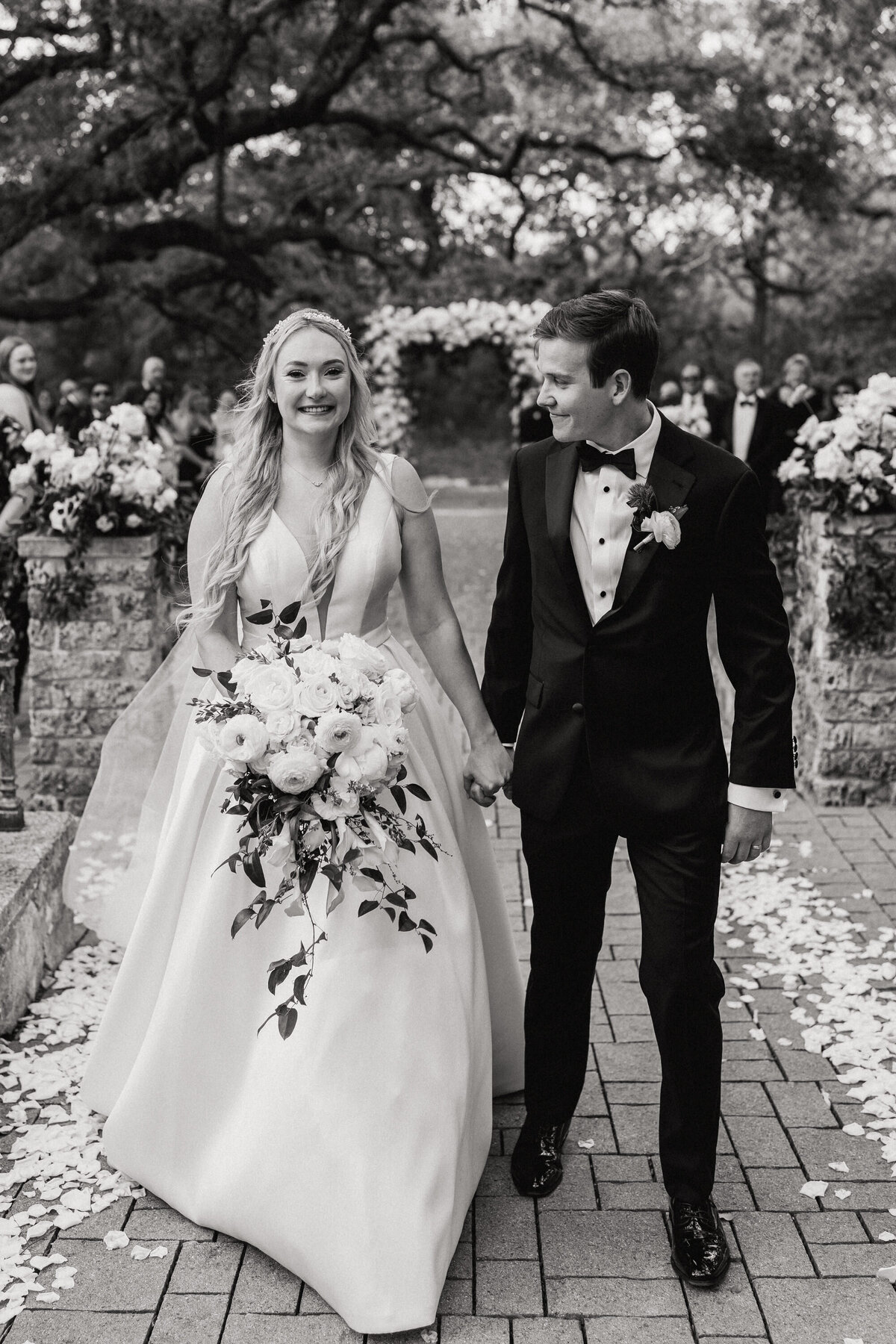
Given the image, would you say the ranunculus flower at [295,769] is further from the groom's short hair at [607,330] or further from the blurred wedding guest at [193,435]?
the blurred wedding guest at [193,435]

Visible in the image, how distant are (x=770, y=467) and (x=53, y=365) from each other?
494 inches

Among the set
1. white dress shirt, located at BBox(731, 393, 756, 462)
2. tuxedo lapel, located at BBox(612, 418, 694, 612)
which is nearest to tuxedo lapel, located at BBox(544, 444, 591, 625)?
tuxedo lapel, located at BBox(612, 418, 694, 612)

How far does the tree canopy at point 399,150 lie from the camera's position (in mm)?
15133

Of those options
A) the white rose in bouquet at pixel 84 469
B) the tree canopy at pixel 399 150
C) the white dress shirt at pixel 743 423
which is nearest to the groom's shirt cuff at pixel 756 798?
the white rose in bouquet at pixel 84 469

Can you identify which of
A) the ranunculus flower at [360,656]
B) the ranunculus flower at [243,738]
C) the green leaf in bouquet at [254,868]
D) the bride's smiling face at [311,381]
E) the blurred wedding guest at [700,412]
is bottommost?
the green leaf in bouquet at [254,868]

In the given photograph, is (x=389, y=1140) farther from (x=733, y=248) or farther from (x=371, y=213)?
(x=733, y=248)

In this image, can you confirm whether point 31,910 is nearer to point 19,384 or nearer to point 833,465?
point 833,465

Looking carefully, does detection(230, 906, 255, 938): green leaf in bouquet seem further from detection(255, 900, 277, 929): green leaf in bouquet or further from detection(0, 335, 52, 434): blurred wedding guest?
detection(0, 335, 52, 434): blurred wedding guest

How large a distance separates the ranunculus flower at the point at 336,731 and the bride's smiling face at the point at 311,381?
0.84 meters

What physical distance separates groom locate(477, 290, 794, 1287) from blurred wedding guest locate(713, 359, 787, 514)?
24.4ft

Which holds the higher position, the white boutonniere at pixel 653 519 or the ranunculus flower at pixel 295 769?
the white boutonniere at pixel 653 519

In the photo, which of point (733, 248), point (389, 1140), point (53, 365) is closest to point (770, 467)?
point (389, 1140)

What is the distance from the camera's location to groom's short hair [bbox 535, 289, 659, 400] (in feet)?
8.77

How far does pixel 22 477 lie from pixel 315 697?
14.1ft
